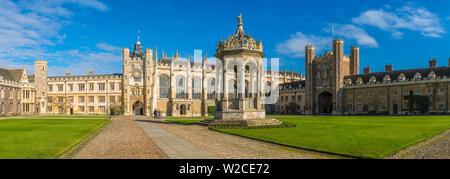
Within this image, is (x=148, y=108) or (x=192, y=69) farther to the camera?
(x=192, y=69)

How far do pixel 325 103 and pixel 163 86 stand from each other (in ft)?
122

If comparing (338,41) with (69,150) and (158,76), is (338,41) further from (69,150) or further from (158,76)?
(69,150)

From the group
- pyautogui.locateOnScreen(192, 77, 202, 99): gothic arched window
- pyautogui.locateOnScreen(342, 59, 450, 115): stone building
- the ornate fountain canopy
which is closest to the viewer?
the ornate fountain canopy

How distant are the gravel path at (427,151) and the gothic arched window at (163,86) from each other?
55.4 m

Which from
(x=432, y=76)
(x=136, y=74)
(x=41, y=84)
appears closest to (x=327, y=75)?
(x=432, y=76)

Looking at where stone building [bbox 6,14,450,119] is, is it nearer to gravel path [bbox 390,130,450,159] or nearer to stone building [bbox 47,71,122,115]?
stone building [bbox 47,71,122,115]

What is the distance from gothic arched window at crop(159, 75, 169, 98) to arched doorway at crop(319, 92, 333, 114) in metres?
35.0

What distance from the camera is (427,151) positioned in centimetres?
920

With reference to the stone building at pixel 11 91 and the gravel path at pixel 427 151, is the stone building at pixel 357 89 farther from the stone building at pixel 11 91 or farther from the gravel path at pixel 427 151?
the stone building at pixel 11 91

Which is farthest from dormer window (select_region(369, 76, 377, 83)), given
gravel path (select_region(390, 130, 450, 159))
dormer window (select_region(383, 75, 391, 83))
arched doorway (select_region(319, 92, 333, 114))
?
gravel path (select_region(390, 130, 450, 159))

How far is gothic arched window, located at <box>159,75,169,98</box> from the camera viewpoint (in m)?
62.5
